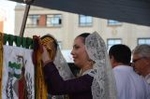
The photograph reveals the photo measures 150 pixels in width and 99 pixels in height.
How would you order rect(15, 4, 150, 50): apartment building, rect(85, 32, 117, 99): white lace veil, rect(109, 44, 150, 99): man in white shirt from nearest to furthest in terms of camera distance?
1. rect(85, 32, 117, 99): white lace veil
2. rect(109, 44, 150, 99): man in white shirt
3. rect(15, 4, 150, 50): apartment building

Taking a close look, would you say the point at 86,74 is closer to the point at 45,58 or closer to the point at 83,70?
the point at 83,70

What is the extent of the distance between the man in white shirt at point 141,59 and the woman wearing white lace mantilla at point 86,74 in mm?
1170

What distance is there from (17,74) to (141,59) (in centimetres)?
173

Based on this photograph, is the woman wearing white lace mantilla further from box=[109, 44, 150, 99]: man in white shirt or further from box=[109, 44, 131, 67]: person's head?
box=[109, 44, 131, 67]: person's head

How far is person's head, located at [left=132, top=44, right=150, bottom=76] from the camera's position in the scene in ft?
14.0

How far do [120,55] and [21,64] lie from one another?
132 cm

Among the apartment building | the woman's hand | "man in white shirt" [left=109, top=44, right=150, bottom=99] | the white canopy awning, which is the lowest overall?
the apartment building

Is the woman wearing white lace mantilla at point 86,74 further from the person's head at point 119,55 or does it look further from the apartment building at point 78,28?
the apartment building at point 78,28

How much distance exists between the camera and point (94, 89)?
299cm

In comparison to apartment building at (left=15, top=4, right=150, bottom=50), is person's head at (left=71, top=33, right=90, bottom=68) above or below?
above

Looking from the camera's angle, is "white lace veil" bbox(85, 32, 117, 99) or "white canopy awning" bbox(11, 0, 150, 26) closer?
"white lace veil" bbox(85, 32, 117, 99)

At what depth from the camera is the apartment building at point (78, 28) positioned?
38.1 meters

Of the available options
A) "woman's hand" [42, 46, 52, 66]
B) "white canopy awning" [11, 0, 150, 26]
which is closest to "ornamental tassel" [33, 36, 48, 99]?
"woman's hand" [42, 46, 52, 66]

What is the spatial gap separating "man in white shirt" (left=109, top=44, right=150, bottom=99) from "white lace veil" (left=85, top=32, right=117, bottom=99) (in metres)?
0.74
